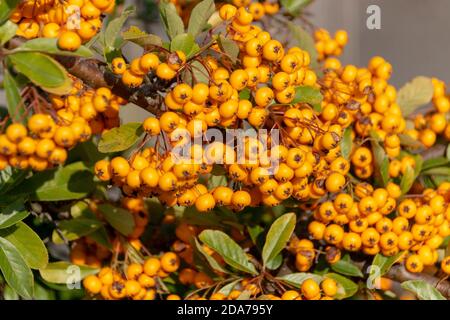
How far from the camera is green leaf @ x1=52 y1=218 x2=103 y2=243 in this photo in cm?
167

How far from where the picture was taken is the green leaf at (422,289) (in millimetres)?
1536

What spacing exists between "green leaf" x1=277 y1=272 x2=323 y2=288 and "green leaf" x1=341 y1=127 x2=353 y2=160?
278 millimetres

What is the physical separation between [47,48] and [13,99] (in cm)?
11

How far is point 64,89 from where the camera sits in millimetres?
1263

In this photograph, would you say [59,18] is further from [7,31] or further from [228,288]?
[228,288]

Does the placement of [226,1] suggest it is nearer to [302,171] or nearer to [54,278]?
[302,171]

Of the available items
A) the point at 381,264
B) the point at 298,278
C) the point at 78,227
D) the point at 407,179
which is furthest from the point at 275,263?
the point at 78,227

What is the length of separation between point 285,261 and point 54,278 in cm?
55

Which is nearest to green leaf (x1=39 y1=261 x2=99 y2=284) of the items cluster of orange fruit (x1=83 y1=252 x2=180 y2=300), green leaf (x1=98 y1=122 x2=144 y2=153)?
cluster of orange fruit (x1=83 y1=252 x2=180 y2=300)

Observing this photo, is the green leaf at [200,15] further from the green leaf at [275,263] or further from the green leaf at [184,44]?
the green leaf at [275,263]

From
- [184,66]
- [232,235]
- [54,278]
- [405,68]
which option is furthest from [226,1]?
[405,68]

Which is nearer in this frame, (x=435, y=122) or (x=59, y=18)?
(x=59, y=18)

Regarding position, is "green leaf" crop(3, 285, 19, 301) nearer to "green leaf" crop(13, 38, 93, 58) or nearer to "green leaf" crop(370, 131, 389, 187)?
"green leaf" crop(13, 38, 93, 58)

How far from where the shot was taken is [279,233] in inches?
62.4
